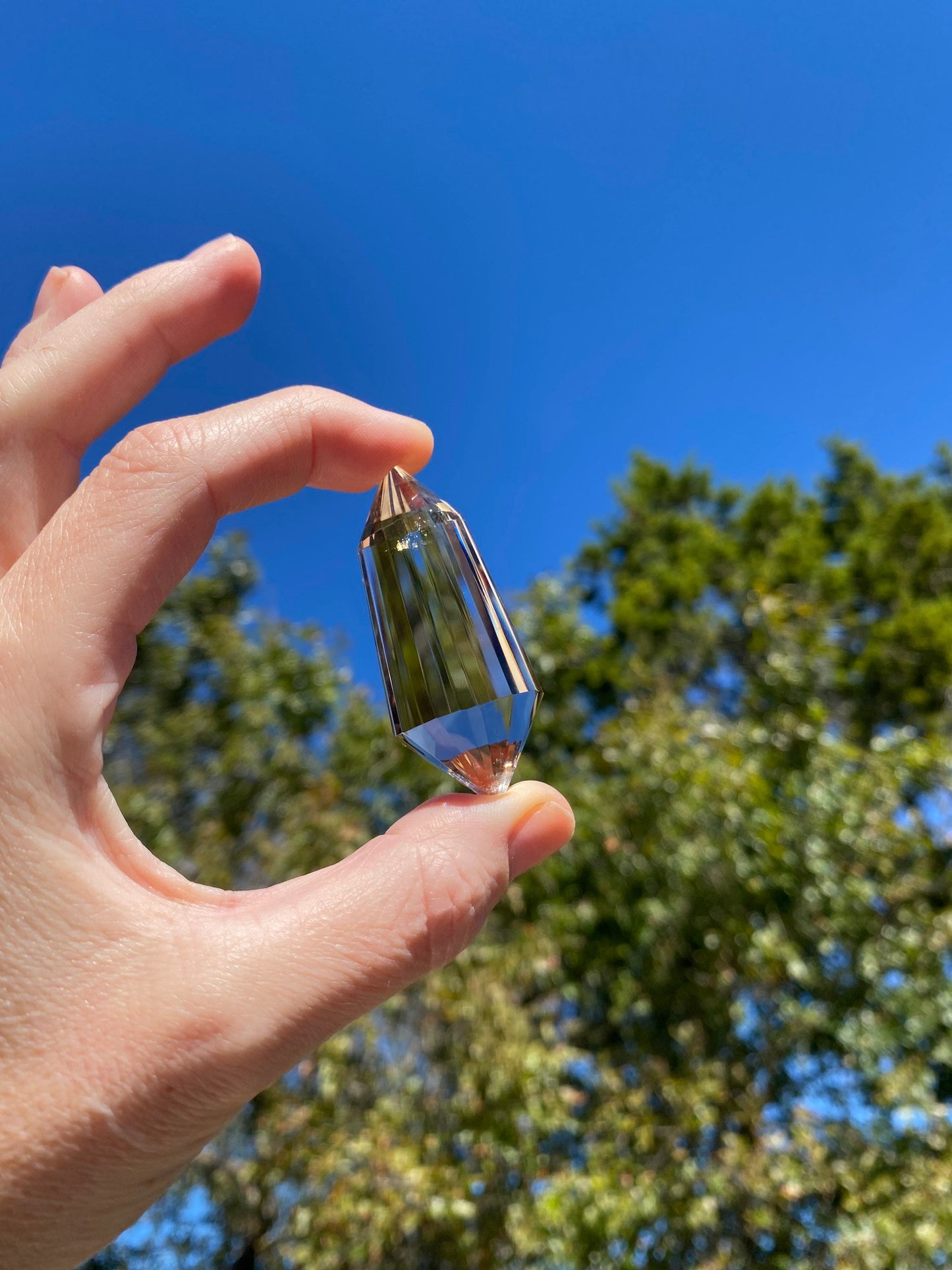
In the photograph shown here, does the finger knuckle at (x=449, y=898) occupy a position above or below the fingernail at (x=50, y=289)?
below

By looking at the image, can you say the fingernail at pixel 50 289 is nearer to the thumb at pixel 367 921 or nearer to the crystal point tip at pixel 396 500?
the crystal point tip at pixel 396 500

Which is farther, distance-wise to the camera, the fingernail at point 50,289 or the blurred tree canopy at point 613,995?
the blurred tree canopy at point 613,995

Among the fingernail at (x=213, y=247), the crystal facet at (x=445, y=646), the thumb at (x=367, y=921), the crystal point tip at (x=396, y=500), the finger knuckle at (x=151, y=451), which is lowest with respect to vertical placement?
the thumb at (x=367, y=921)

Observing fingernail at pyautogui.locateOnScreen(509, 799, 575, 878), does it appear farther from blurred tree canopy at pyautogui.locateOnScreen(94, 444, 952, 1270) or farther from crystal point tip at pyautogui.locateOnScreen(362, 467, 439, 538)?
blurred tree canopy at pyautogui.locateOnScreen(94, 444, 952, 1270)

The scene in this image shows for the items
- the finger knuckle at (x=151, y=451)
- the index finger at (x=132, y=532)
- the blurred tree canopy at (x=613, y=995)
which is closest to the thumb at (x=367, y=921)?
the index finger at (x=132, y=532)

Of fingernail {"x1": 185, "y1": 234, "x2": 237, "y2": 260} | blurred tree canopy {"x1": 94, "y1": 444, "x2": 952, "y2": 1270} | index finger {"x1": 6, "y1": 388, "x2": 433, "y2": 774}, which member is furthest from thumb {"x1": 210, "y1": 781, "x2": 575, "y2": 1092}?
blurred tree canopy {"x1": 94, "y1": 444, "x2": 952, "y2": 1270}

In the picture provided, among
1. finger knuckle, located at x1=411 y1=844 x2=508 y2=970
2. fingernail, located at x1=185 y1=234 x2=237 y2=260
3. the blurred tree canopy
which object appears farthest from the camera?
the blurred tree canopy

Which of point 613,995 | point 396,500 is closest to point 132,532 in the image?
point 396,500
